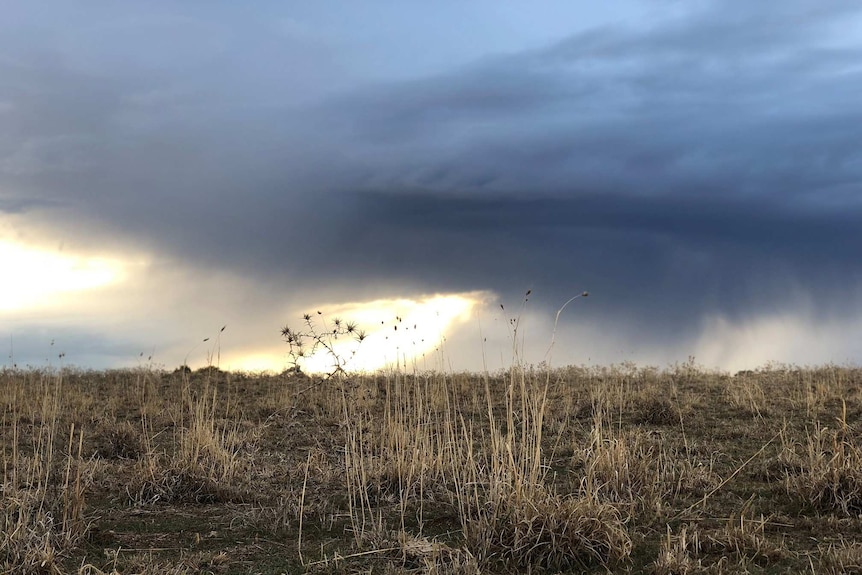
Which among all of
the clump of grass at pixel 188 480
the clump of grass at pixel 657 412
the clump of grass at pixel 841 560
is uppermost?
the clump of grass at pixel 657 412

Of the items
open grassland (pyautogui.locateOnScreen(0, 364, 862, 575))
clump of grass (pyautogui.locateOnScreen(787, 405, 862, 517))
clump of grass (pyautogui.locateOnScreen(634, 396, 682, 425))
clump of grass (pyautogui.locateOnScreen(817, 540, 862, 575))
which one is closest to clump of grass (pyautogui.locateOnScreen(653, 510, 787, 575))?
open grassland (pyautogui.locateOnScreen(0, 364, 862, 575))

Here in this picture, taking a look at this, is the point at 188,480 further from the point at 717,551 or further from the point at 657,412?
the point at 657,412

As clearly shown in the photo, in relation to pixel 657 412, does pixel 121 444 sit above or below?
below

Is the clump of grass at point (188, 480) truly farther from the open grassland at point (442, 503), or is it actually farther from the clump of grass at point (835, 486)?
the clump of grass at point (835, 486)

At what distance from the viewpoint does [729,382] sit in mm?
14031

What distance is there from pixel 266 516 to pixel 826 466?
443cm

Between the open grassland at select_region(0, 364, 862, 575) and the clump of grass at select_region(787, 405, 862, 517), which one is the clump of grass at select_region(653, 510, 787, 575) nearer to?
the open grassland at select_region(0, 364, 862, 575)

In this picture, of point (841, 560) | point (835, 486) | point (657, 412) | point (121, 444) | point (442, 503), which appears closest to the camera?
point (841, 560)

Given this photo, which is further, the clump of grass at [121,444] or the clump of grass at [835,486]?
the clump of grass at [121,444]

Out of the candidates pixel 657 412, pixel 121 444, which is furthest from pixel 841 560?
pixel 121 444

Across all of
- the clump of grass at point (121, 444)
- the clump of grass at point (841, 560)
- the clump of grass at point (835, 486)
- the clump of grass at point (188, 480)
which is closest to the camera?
the clump of grass at point (841, 560)

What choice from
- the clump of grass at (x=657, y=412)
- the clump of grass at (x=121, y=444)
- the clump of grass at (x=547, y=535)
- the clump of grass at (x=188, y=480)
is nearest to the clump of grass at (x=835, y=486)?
the clump of grass at (x=547, y=535)

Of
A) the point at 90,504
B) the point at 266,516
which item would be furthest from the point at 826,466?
the point at 90,504

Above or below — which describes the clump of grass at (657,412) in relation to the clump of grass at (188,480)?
above
